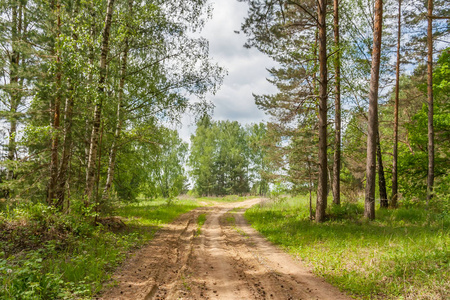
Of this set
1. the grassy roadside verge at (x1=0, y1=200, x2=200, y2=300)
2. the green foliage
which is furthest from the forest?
the green foliage

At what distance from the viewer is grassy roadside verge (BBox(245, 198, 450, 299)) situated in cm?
470

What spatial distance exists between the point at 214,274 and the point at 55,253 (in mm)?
3807

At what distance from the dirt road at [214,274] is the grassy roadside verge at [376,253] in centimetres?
57

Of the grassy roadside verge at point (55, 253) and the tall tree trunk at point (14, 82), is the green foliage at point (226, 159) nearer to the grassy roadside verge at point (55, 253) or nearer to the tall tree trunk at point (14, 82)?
the tall tree trunk at point (14, 82)

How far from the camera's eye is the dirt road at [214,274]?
4676 millimetres

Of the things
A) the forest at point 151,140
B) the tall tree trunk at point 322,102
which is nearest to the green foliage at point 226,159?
the forest at point 151,140

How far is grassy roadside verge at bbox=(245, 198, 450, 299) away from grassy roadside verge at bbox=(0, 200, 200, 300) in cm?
492

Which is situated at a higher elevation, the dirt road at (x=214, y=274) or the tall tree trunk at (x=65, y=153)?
the tall tree trunk at (x=65, y=153)

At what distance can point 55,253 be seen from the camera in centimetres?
603

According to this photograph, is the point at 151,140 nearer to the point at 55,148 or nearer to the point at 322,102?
the point at 55,148

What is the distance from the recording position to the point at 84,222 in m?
7.84

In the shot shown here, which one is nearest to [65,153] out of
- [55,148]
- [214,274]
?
[55,148]

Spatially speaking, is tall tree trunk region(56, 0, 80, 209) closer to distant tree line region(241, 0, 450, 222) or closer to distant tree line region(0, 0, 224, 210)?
distant tree line region(0, 0, 224, 210)

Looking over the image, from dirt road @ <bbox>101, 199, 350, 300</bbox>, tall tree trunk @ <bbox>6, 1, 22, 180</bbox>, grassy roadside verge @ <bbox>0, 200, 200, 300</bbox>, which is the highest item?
tall tree trunk @ <bbox>6, 1, 22, 180</bbox>
